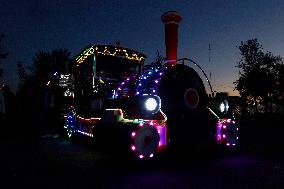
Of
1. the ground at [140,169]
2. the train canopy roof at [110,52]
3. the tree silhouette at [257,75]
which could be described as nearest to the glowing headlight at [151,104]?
the ground at [140,169]

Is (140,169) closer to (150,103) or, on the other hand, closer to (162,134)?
(162,134)

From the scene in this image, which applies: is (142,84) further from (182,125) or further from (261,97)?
(261,97)

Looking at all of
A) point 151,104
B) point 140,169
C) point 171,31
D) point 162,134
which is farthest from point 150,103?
point 171,31

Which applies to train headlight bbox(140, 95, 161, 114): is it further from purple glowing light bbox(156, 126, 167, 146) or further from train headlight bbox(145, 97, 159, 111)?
purple glowing light bbox(156, 126, 167, 146)

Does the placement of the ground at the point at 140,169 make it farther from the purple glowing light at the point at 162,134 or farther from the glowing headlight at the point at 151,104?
the glowing headlight at the point at 151,104

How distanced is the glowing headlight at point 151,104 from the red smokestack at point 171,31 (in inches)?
118

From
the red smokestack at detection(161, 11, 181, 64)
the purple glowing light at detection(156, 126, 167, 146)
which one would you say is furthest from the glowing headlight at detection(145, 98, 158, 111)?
the red smokestack at detection(161, 11, 181, 64)

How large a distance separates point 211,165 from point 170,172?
46.0 inches

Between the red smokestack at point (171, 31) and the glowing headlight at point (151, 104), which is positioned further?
the red smokestack at point (171, 31)

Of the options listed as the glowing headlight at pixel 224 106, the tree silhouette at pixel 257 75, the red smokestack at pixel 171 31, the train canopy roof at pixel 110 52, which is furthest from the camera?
the tree silhouette at pixel 257 75

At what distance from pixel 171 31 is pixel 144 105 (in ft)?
13.2

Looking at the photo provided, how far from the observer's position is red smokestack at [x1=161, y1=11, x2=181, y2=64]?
10401 mm

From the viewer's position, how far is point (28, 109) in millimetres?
15344

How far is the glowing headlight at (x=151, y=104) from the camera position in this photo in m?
7.48
